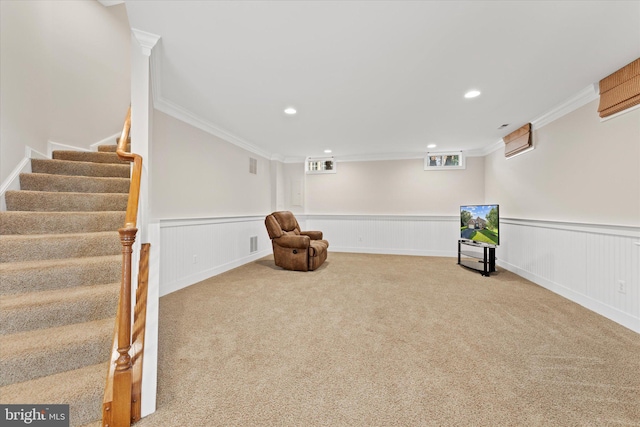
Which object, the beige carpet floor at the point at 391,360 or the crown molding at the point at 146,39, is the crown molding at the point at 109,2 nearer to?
the crown molding at the point at 146,39

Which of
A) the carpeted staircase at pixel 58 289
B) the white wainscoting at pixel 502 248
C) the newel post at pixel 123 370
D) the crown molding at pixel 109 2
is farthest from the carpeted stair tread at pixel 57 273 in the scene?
the crown molding at pixel 109 2

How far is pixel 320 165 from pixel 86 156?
14.9ft

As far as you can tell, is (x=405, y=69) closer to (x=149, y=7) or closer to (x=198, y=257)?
(x=149, y=7)

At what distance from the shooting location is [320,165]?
6.44 metres

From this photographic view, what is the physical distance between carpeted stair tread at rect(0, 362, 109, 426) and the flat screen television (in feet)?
16.1

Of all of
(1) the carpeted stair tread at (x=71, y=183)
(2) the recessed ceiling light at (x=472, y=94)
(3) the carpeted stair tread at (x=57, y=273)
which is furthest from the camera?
(2) the recessed ceiling light at (x=472, y=94)

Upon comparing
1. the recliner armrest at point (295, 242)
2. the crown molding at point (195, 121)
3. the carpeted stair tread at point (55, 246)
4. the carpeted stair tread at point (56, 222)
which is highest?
the crown molding at point (195, 121)

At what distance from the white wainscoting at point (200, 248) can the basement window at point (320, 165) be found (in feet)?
7.15

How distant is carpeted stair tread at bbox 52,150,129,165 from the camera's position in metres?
2.95

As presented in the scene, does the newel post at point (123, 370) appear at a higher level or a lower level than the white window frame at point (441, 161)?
lower

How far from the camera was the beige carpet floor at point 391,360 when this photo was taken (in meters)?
1.30

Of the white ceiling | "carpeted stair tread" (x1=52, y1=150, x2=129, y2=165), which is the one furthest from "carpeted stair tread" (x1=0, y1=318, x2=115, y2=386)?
"carpeted stair tread" (x1=52, y1=150, x2=129, y2=165)

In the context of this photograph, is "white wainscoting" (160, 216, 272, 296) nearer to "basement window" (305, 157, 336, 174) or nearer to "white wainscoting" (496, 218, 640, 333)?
"basement window" (305, 157, 336, 174)

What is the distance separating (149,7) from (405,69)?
2.11 m
